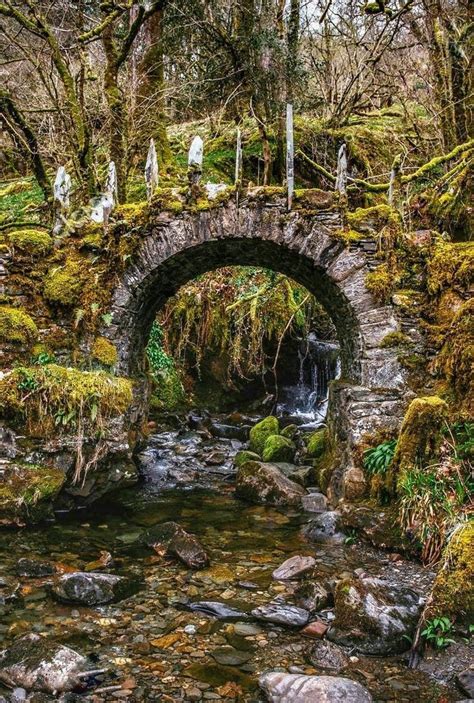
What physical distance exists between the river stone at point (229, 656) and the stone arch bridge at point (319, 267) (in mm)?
3200

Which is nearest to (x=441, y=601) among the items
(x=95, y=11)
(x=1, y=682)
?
(x=1, y=682)

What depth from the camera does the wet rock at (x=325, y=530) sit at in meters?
5.93

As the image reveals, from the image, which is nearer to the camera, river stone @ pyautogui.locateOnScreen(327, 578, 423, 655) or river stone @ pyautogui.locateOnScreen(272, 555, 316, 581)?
river stone @ pyautogui.locateOnScreen(327, 578, 423, 655)

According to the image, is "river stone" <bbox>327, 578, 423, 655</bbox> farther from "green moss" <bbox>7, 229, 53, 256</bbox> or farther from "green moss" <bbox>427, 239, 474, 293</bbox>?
"green moss" <bbox>7, 229, 53, 256</bbox>

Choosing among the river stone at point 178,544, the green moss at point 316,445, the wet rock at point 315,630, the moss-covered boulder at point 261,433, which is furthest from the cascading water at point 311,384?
the wet rock at point 315,630

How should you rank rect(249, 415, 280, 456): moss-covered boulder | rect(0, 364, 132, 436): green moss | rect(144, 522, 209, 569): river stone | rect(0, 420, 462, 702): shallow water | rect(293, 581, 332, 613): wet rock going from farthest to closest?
rect(249, 415, 280, 456): moss-covered boulder < rect(0, 364, 132, 436): green moss < rect(144, 522, 209, 569): river stone < rect(293, 581, 332, 613): wet rock < rect(0, 420, 462, 702): shallow water

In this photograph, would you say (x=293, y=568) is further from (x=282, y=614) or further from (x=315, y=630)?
(x=315, y=630)

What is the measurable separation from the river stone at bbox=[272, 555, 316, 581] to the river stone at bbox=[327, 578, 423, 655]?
0.76 metres

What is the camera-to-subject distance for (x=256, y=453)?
31.3 feet

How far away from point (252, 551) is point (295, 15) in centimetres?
1007

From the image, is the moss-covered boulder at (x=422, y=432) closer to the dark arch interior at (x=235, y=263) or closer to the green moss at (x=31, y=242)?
the dark arch interior at (x=235, y=263)

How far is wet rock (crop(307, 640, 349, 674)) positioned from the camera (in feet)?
11.5

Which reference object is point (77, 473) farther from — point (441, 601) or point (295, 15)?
point (295, 15)

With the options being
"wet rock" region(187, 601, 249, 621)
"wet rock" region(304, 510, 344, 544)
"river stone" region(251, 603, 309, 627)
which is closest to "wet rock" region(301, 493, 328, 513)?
"wet rock" region(304, 510, 344, 544)
